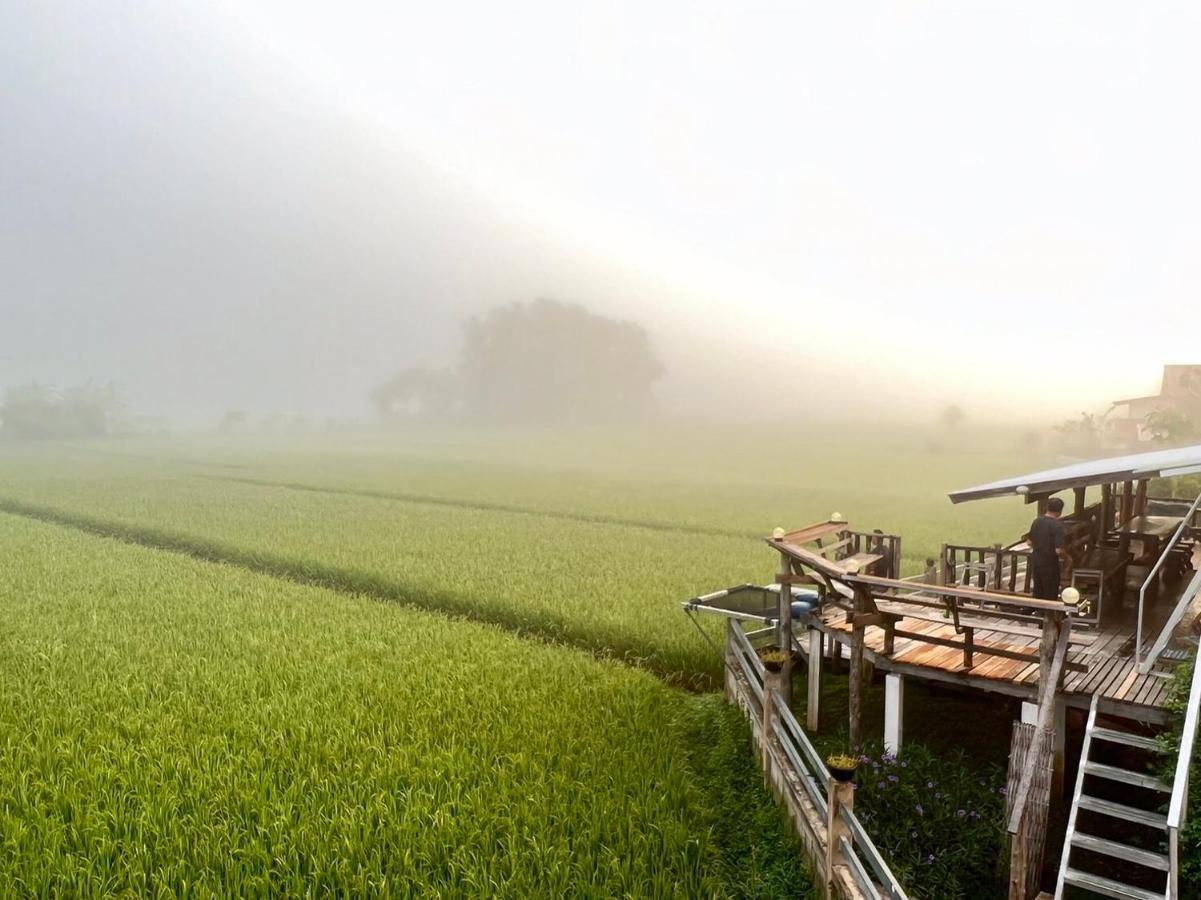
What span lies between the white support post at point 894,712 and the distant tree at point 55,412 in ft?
396

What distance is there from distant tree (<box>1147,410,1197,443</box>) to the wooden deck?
4561 centimetres

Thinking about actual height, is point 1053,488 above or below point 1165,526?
above

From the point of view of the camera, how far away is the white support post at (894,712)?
880 centimetres

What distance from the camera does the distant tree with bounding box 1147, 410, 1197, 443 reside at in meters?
45.7

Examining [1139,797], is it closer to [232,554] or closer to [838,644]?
[838,644]

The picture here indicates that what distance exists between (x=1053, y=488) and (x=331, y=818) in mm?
9249

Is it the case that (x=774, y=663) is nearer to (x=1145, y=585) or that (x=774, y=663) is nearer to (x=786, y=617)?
(x=786, y=617)

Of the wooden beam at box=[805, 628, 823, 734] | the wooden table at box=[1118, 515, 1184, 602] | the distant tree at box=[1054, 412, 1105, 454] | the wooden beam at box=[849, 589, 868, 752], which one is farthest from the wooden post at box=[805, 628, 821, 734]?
the distant tree at box=[1054, 412, 1105, 454]

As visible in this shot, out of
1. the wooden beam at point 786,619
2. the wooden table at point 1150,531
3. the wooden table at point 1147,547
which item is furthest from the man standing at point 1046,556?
the wooden table at point 1150,531

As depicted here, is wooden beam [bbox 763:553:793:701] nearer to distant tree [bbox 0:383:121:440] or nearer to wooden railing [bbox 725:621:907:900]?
wooden railing [bbox 725:621:907:900]

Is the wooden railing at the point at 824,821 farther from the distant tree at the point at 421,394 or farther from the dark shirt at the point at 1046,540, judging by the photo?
the distant tree at the point at 421,394

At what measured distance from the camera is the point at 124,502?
35906 mm

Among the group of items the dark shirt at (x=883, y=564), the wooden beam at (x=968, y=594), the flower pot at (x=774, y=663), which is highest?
the wooden beam at (x=968, y=594)

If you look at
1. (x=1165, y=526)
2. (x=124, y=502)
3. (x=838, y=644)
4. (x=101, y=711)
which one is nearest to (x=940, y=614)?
(x=838, y=644)
